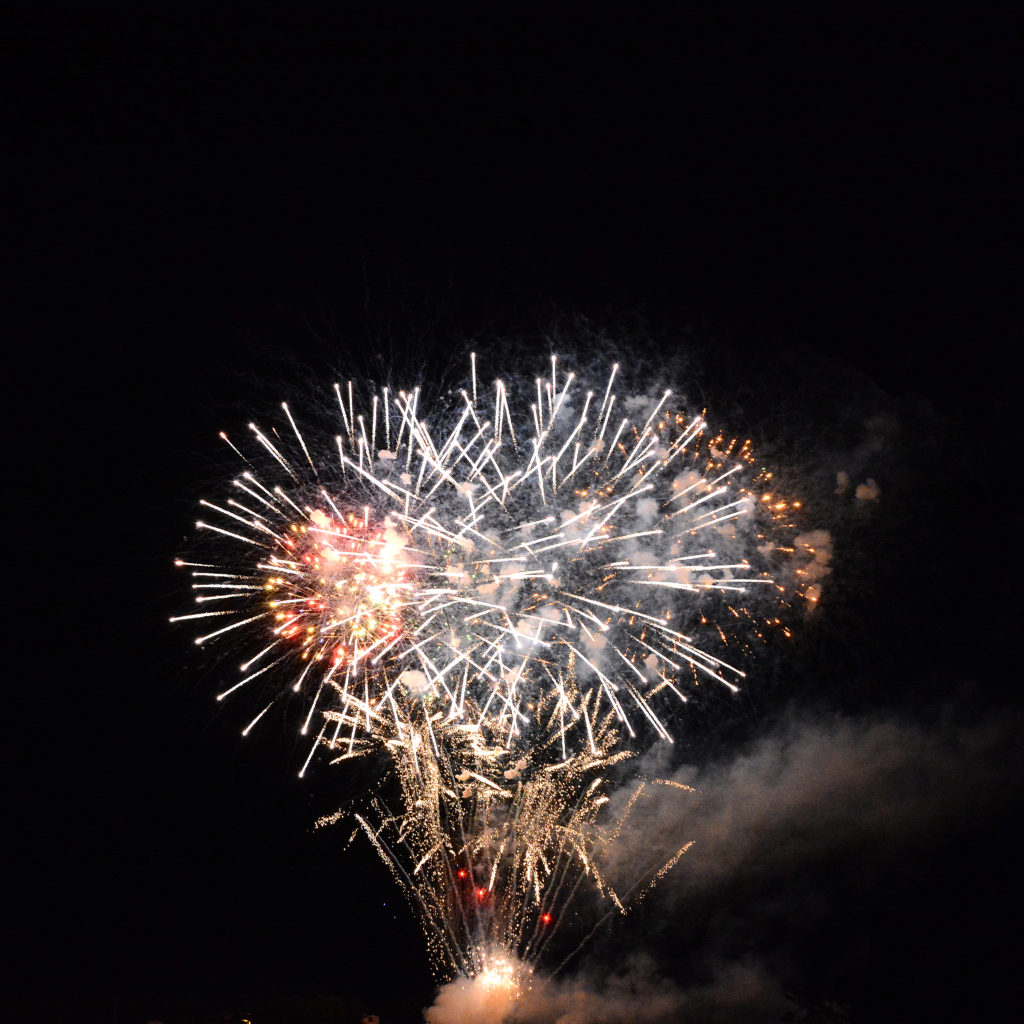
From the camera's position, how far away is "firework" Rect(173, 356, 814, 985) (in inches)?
303

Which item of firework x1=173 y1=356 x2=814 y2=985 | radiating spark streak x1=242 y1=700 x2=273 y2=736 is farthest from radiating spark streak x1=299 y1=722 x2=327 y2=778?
radiating spark streak x1=242 y1=700 x2=273 y2=736

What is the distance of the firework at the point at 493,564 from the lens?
25.3 ft

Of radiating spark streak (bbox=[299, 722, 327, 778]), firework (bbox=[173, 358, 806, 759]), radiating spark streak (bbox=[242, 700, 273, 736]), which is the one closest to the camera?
firework (bbox=[173, 358, 806, 759])

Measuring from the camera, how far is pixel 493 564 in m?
7.73

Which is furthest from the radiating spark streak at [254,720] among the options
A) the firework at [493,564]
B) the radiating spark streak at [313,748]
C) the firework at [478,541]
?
the firework at [478,541]

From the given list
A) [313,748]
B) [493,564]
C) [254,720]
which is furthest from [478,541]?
[254,720]

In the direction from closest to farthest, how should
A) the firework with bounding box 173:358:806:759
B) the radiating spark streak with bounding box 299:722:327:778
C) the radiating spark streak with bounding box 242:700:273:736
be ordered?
1. the firework with bounding box 173:358:806:759
2. the radiating spark streak with bounding box 242:700:273:736
3. the radiating spark streak with bounding box 299:722:327:778

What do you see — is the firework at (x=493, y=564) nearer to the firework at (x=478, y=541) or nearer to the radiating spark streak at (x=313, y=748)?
the firework at (x=478, y=541)

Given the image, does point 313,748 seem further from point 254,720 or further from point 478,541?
point 478,541

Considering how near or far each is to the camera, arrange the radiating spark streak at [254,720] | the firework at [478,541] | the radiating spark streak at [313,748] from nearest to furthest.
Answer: the firework at [478,541] → the radiating spark streak at [254,720] → the radiating spark streak at [313,748]

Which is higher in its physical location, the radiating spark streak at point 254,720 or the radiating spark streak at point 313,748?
the radiating spark streak at point 254,720

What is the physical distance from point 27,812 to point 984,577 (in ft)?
48.4

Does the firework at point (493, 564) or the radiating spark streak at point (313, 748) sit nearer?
the firework at point (493, 564)

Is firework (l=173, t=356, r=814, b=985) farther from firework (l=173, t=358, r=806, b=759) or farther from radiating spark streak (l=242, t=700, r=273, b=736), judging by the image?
radiating spark streak (l=242, t=700, r=273, b=736)
